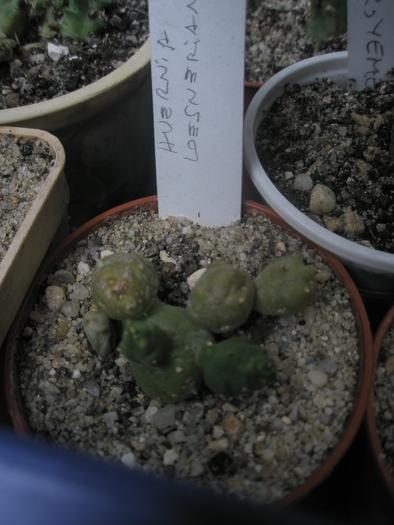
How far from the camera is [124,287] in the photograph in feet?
2.48

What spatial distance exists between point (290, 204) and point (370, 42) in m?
0.47

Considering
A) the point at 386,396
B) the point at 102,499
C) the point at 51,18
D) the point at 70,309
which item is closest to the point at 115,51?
the point at 51,18

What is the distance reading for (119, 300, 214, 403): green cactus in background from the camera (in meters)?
0.74

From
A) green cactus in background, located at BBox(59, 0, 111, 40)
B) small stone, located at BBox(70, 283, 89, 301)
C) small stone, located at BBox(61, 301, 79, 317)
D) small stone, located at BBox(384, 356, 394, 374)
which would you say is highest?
green cactus in background, located at BBox(59, 0, 111, 40)

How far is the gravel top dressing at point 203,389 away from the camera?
0.76m

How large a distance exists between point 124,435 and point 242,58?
2.20ft

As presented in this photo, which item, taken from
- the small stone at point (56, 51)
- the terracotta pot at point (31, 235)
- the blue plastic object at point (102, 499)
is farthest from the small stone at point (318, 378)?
the small stone at point (56, 51)

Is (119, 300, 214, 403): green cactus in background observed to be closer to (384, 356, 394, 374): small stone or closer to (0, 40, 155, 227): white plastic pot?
(384, 356, 394, 374): small stone

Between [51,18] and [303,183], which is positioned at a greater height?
[51,18]

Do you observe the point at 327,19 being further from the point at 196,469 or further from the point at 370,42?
the point at 196,469

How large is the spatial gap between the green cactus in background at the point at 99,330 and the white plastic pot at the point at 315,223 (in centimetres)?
41

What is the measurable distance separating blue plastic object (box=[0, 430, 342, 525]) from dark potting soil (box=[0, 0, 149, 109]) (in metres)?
1.04

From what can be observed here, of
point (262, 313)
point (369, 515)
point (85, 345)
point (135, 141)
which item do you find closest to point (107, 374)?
point (85, 345)

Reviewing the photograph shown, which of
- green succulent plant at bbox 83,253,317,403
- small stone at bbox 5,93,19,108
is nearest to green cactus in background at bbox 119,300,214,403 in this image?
green succulent plant at bbox 83,253,317,403
